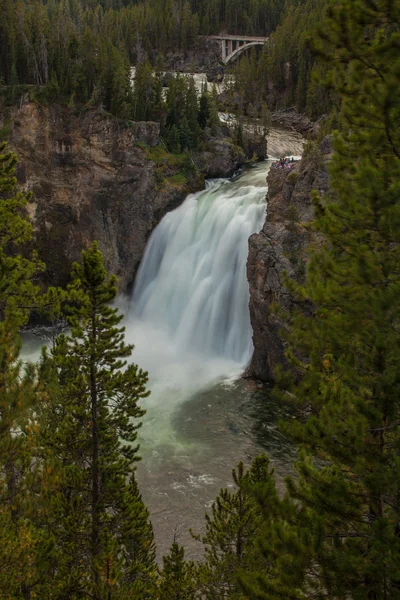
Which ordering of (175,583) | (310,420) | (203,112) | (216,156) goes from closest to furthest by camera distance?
(310,420)
(175,583)
(216,156)
(203,112)

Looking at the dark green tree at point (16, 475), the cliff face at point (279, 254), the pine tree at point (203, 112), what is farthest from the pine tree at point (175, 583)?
the pine tree at point (203, 112)

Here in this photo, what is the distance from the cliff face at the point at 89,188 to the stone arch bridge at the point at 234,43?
72.9 meters

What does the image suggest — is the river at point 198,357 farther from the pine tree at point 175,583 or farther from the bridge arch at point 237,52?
the bridge arch at point 237,52

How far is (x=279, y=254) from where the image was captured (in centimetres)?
2930

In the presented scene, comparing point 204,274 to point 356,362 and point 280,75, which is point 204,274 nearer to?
point 356,362

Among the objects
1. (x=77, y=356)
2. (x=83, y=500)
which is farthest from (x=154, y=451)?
(x=77, y=356)

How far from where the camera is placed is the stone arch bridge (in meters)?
106

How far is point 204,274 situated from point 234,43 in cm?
8960


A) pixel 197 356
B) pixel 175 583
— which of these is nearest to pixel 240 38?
pixel 197 356

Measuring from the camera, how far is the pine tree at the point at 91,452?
1237cm

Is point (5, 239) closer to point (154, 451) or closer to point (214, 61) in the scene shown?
point (154, 451)

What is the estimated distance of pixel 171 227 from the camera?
4206 centimetres

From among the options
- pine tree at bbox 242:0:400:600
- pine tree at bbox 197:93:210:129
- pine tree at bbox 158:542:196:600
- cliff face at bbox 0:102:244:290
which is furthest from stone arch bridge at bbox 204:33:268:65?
pine tree at bbox 158:542:196:600

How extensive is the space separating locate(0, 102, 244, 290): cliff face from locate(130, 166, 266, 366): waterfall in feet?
6.17
